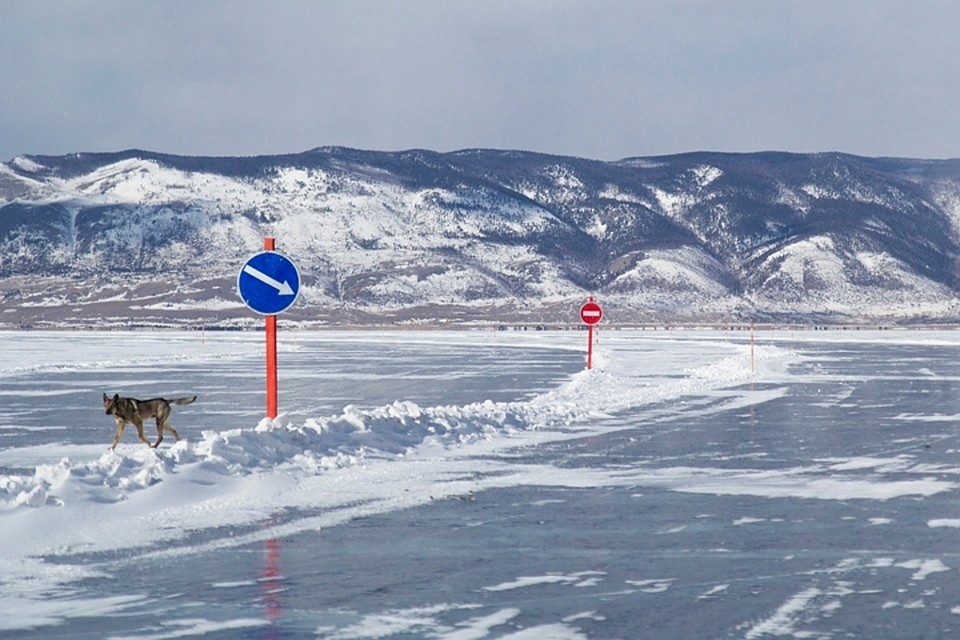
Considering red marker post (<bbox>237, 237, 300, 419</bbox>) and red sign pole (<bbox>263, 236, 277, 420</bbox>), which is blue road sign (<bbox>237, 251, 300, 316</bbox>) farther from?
red sign pole (<bbox>263, 236, 277, 420</bbox>)

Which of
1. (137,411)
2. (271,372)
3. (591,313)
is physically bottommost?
(137,411)

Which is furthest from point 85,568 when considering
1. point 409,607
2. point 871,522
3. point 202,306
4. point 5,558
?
point 202,306

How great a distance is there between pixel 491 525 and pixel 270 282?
5506mm

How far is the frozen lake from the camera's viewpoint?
8062 mm

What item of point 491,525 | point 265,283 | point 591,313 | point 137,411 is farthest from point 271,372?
point 591,313

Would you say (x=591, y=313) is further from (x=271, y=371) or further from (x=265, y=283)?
(x=265, y=283)

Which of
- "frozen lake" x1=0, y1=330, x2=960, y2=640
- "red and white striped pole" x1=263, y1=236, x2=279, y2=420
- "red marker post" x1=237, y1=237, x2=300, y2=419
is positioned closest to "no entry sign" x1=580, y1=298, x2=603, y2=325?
"frozen lake" x1=0, y1=330, x2=960, y2=640

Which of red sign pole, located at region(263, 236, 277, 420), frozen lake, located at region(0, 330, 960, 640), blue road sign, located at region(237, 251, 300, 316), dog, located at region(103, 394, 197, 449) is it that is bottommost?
frozen lake, located at region(0, 330, 960, 640)

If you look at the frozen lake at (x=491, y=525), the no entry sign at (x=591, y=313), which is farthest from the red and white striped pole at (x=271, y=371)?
the no entry sign at (x=591, y=313)

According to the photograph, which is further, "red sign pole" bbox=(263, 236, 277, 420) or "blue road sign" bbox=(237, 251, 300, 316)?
"red sign pole" bbox=(263, 236, 277, 420)

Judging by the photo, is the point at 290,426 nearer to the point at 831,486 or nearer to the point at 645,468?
the point at 645,468

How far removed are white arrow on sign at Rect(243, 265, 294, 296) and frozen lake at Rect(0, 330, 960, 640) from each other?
4.65ft

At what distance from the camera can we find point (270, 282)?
16156mm

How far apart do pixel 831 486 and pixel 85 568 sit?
7283 millimetres
